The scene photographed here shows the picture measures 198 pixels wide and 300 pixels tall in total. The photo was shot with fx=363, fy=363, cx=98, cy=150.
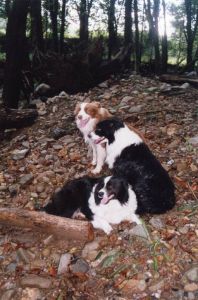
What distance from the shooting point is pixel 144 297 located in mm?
3729

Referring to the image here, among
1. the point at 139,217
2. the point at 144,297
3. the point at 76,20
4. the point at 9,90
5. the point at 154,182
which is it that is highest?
the point at 76,20

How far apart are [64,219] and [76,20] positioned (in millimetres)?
19511

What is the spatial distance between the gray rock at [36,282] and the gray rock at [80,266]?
1.00 feet

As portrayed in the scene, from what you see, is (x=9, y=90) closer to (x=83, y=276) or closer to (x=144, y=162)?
(x=144, y=162)

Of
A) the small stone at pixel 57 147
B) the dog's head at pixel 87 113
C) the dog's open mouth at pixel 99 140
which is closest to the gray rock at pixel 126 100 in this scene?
the small stone at pixel 57 147

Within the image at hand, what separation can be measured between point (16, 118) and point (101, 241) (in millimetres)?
4314

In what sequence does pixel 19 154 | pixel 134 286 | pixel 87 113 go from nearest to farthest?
pixel 134 286, pixel 87 113, pixel 19 154

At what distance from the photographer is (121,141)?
542 cm

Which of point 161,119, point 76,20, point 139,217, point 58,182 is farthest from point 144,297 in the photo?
point 76,20

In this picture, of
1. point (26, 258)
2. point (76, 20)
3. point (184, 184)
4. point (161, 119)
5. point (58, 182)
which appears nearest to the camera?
point (26, 258)

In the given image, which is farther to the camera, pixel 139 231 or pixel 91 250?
pixel 139 231

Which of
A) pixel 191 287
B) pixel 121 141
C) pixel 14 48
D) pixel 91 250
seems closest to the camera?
pixel 191 287

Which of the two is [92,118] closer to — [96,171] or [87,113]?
[87,113]

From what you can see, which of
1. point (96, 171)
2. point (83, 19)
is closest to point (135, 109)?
point (96, 171)
